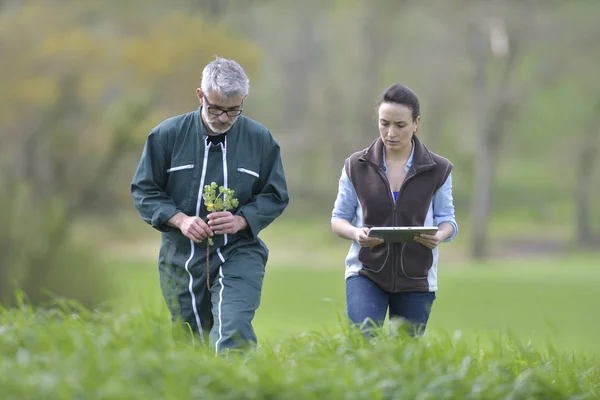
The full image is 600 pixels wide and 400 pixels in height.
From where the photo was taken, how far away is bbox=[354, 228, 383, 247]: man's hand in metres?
6.26

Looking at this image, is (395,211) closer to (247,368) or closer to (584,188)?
(247,368)

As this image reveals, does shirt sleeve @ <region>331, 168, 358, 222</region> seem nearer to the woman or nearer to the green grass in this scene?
the woman

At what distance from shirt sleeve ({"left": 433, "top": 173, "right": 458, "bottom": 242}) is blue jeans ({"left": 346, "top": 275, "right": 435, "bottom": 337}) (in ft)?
1.36

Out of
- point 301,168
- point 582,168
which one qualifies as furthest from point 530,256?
point 301,168

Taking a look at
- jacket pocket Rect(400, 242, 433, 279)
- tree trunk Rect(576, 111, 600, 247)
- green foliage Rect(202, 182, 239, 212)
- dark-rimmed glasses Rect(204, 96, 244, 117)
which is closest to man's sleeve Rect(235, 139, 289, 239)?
green foliage Rect(202, 182, 239, 212)

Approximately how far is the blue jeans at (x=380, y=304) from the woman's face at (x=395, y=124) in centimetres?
80

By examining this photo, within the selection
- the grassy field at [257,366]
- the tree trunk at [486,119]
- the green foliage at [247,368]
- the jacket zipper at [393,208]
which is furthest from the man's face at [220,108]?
the tree trunk at [486,119]

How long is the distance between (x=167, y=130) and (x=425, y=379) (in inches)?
106

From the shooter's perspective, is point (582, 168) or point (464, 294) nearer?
point (464, 294)

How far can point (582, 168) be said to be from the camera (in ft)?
165

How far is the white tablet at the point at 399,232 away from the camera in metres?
6.12

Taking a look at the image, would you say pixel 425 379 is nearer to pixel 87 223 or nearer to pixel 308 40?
pixel 87 223

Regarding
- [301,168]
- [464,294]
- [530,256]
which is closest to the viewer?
[464,294]

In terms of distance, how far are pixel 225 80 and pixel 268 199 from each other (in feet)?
2.58
